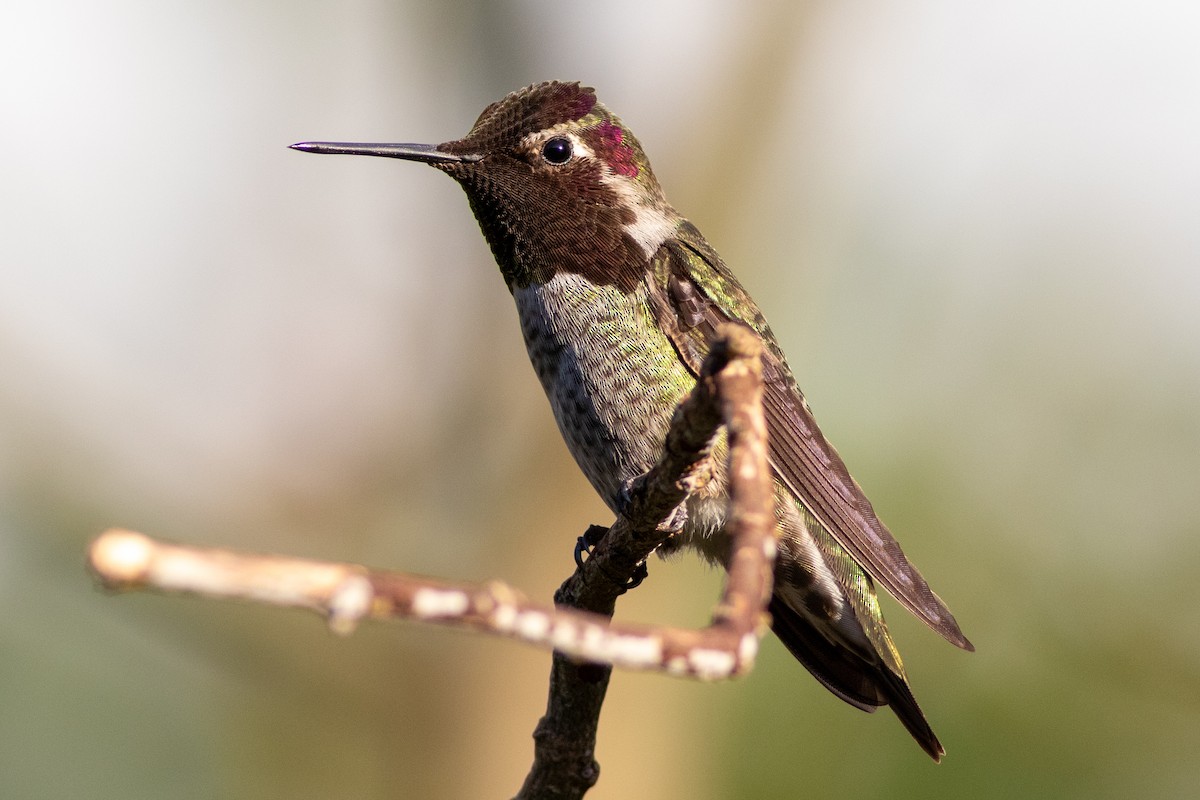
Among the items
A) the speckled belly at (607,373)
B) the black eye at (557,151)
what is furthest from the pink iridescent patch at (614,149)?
the speckled belly at (607,373)

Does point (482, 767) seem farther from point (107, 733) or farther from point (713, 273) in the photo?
point (713, 273)

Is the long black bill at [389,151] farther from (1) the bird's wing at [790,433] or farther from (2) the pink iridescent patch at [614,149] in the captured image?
(1) the bird's wing at [790,433]

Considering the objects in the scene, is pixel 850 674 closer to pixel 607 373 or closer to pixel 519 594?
pixel 607 373

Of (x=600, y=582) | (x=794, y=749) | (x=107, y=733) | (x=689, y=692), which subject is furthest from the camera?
(x=107, y=733)

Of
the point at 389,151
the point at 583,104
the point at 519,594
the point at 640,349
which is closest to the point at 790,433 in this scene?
the point at 640,349

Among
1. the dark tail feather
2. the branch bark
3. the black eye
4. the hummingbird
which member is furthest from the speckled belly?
the branch bark

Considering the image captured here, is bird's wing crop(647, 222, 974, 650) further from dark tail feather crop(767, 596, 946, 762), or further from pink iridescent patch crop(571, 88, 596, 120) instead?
pink iridescent patch crop(571, 88, 596, 120)

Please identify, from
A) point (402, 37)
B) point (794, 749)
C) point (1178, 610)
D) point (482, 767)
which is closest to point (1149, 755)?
point (1178, 610)
